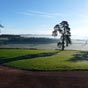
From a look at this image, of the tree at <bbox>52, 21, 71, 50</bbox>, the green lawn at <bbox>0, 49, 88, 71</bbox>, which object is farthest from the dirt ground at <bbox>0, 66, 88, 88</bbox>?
the tree at <bbox>52, 21, 71, 50</bbox>

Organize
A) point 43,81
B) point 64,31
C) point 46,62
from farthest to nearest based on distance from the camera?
point 64,31
point 46,62
point 43,81

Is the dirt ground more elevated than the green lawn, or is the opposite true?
the green lawn

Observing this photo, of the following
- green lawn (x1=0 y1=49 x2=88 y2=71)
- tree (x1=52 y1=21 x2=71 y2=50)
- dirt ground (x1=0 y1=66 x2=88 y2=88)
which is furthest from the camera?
tree (x1=52 y1=21 x2=71 y2=50)

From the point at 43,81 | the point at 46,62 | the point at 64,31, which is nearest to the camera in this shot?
the point at 43,81

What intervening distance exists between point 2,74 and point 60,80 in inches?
271

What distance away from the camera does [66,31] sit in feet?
229

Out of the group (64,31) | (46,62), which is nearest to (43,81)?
(46,62)

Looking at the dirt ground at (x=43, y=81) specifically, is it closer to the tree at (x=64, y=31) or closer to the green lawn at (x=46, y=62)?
the green lawn at (x=46, y=62)

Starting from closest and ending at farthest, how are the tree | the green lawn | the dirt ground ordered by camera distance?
the dirt ground → the green lawn → the tree

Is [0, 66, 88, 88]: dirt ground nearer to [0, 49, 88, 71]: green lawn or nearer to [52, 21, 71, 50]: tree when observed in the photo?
[0, 49, 88, 71]: green lawn

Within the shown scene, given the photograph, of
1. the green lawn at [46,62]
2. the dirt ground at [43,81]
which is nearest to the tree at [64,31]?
the green lawn at [46,62]

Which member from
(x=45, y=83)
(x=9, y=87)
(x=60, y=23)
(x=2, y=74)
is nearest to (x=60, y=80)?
(x=45, y=83)

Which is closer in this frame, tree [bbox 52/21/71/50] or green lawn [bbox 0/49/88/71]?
green lawn [bbox 0/49/88/71]

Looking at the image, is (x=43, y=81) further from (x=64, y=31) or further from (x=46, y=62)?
(x=64, y=31)
